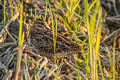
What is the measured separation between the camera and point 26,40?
147 cm

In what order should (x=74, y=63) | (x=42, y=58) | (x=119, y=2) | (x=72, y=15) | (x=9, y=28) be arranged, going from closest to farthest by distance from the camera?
(x=42, y=58), (x=74, y=63), (x=9, y=28), (x=72, y=15), (x=119, y=2)

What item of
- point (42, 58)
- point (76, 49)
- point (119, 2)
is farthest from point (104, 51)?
point (119, 2)

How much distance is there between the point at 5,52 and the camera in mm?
1349

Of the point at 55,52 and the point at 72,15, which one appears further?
the point at 72,15

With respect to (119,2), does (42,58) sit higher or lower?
lower

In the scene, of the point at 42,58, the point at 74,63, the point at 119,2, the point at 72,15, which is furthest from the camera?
the point at 119,2

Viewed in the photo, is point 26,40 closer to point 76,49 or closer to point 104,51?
point 76,49

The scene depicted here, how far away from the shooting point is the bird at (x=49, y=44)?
141 cm

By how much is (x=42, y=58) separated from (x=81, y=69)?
8.5 inches

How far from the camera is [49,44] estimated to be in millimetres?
1431


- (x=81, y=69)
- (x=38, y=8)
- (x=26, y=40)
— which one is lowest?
(x=81, y=69)

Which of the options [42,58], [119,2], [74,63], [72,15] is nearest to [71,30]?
[72,15]

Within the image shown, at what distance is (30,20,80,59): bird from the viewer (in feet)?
4.63

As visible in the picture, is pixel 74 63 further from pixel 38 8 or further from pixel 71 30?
pixel 38 8
